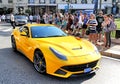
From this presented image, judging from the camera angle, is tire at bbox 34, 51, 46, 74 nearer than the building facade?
Yes

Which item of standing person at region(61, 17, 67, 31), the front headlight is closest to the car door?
the front headlight

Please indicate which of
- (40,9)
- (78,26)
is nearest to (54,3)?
(40,9)

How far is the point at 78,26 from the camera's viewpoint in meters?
15.3

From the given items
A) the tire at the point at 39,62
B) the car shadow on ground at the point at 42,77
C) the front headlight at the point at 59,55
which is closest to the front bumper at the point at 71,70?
the car shadow on ground at the point at 42,77

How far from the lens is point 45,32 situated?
25.3 feet

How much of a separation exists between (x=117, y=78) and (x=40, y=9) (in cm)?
5192

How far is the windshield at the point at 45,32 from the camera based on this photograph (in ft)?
24.8

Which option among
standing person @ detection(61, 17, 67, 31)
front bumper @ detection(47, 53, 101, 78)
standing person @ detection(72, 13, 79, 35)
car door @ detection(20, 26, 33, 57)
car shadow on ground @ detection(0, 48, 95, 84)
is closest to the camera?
front bumper @ detection(47, 53, 101, 78)

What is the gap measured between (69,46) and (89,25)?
537 cm

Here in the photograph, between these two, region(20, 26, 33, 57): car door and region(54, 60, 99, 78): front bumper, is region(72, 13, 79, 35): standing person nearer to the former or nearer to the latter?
region(20, 26, 33, 57): car door

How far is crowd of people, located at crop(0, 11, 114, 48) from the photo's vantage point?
10.4 meters

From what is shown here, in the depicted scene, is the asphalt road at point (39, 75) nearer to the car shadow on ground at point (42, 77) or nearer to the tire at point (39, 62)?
the car shadow on ground at point (42, 77)

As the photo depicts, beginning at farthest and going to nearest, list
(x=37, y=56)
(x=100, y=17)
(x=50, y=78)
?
(x=100, y=17)
(x=37, y=56)
(x=50, y=78)

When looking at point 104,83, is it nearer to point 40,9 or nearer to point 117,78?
point 117,78
